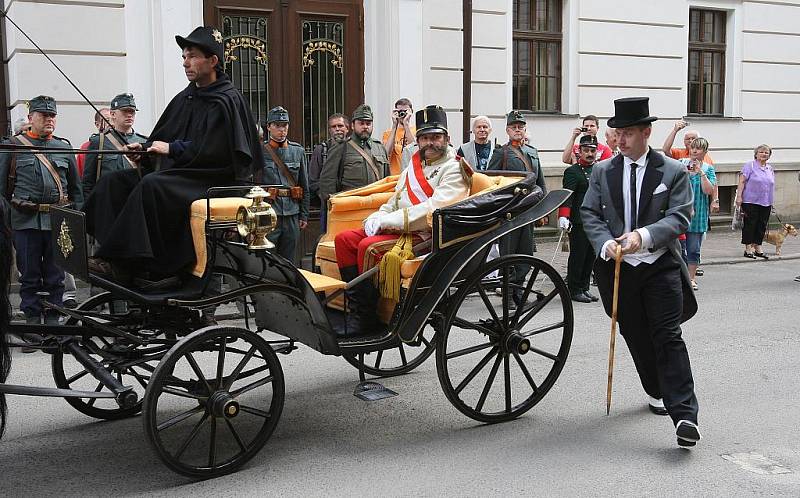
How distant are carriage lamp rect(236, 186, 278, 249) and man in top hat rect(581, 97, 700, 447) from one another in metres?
1.91

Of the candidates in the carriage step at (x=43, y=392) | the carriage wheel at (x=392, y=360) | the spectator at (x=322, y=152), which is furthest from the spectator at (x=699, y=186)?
the carriage step at (x=43, y=392)

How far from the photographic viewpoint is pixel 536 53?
14.7 meters

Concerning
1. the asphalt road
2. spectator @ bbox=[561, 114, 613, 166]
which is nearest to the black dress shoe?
spectator @ bbox=[561, 114, 613, 166]

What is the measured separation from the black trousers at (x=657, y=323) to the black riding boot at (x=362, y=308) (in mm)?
1388

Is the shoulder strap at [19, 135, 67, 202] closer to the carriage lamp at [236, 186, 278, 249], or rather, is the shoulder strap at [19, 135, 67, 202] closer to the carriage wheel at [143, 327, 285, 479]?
the carriage wheel at [143, 327, 285, 479]

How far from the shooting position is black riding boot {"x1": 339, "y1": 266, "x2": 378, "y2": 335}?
5.45 meters

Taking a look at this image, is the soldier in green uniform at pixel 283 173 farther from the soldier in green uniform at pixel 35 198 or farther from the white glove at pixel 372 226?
the white glove at pixel 372 226

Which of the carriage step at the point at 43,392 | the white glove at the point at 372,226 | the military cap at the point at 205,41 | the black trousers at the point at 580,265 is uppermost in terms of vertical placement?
the military cap at the point at 205,41

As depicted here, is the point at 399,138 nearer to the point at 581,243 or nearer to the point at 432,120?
the point at 581,243

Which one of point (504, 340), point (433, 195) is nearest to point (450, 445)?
point (504, 340)

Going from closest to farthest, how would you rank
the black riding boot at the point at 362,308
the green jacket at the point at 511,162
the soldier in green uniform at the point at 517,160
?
the black riding boot at the point at 362,308, the soldier in green uniform at the point at 517,160, the green jacket at the point at 511,162

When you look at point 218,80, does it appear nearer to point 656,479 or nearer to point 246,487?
point 246,487

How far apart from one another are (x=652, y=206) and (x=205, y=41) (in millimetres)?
2684

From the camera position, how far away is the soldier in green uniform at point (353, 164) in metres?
9.36
